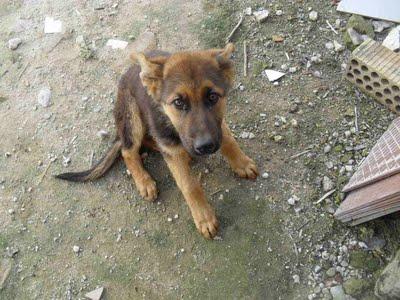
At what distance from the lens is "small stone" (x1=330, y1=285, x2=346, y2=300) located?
13.1 feet

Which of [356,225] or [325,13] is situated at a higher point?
[325,13]

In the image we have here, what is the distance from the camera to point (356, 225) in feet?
14.1

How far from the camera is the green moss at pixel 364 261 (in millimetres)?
4092

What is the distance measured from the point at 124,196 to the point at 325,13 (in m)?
3.42

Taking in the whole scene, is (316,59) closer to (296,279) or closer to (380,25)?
(380,25)

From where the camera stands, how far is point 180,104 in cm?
380

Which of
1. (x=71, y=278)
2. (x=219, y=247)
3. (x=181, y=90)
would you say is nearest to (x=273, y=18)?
(x=181, y=90)

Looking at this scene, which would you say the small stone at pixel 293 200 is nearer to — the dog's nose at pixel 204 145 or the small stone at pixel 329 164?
the small stone at pixel 329 164

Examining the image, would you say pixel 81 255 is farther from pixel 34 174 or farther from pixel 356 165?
pixel 356 165

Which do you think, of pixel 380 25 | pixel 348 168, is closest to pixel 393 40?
pixel 380 25

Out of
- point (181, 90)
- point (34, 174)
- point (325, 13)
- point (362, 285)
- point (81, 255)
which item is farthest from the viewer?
point (325, 13)

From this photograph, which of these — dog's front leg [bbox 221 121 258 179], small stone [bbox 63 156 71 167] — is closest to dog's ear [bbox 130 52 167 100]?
dog's front leg [bbox 221 121 258 179]

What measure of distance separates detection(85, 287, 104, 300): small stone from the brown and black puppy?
3.35 ft

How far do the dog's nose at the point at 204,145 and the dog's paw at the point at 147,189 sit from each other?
118 cm
